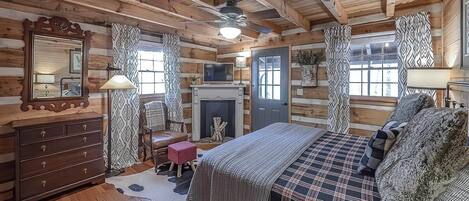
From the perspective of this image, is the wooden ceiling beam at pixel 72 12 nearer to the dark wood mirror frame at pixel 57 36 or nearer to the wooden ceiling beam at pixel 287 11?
the dark wood mirror frame at pixel 57 36

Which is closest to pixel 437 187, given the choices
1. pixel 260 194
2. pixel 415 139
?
pixel 415 139

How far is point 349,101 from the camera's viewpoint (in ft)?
12.9

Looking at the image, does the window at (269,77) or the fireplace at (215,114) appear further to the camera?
the fireplace at (215,114)

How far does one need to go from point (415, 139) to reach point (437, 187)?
1.10 ft

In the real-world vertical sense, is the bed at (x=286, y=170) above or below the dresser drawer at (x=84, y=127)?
below

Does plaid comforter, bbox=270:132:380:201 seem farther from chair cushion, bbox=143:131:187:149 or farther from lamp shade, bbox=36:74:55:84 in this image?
lamp shade, bbox=36:74:55:84

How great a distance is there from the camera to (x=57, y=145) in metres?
2.78

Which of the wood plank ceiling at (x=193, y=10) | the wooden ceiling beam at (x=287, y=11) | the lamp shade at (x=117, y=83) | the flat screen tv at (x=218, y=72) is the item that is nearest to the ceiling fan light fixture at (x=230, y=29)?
the wood plank ceiling at (x=193, y=10)

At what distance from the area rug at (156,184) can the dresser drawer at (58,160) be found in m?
0.47

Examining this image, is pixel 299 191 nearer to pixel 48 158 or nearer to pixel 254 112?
pixel 48 158

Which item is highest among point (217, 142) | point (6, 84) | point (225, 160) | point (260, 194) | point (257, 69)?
point (257, 69)

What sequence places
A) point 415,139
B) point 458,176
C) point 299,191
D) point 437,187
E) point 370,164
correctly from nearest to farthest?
point 437,187, point 458,176, point 415,139, point 299,191, point 370,164

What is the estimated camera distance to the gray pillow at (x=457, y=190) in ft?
3.49

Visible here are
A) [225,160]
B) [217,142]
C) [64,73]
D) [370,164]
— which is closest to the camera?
[370,164]
